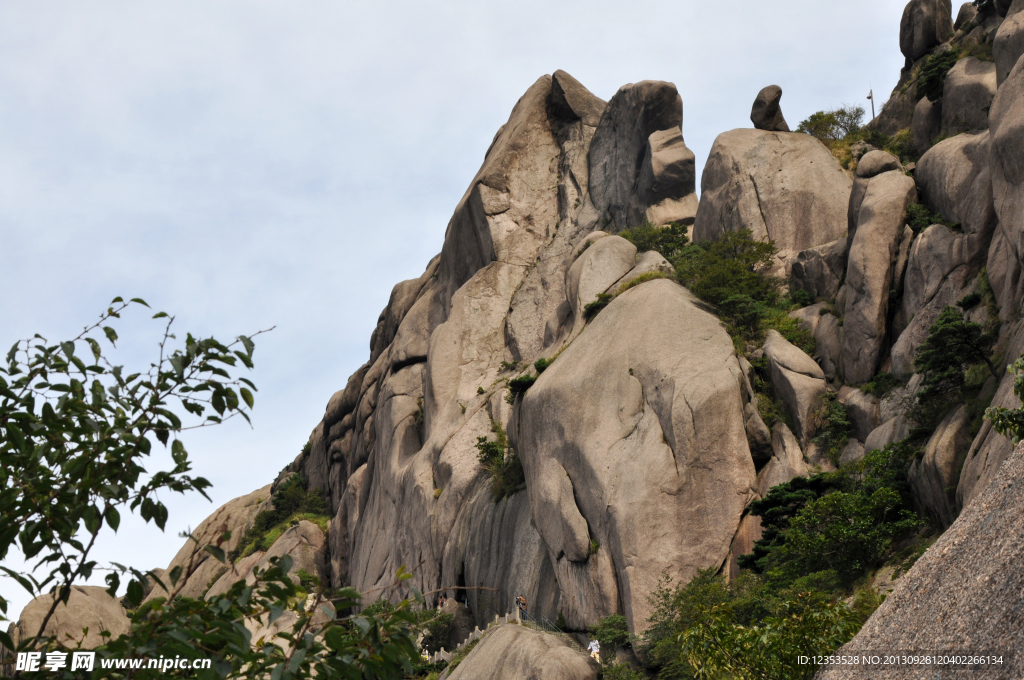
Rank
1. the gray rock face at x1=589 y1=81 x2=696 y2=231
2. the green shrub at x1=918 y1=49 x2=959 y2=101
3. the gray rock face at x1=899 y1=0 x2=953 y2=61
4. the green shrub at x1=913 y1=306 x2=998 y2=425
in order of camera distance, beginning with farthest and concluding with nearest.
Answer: the gray rock face at x1=589 y1=81 x2=696 y2=231
the gray rock face at x1=899 y1=0 x2=953 y2=61
the green shrub at x1=918 y1=49 x2=959 y2=101
the green shrub at x1=913 y1=306 x2=998 y2=425

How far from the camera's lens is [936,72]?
37.7m

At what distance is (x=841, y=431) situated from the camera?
30141 mm

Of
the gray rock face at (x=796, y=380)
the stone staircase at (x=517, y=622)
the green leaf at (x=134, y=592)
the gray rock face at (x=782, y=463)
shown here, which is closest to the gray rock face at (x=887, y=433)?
the gray rock face at (x=782, y=463)

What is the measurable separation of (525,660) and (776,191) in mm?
26306

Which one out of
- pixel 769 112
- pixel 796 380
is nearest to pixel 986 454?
pixel 796 380

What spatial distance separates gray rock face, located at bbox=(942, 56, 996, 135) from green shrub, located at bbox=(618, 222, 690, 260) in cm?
1313

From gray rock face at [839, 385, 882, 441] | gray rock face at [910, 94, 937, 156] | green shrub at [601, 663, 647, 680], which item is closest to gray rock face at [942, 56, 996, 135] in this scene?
gray rock face at [910, 94, 937, 156]

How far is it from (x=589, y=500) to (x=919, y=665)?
19165mm

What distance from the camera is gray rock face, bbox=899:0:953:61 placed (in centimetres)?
4278

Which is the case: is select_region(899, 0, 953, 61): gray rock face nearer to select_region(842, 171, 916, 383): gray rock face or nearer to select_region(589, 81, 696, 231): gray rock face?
select_region(589, 81, 696, 231): gray rock face

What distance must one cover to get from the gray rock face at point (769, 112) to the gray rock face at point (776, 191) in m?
1.69

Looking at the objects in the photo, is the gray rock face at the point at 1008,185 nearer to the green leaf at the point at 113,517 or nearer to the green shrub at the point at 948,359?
the green shrub at the point at 948,359

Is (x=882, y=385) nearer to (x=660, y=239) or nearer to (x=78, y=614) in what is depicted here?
(x=660, y=239)

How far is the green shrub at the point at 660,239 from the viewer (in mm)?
43688
